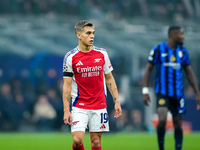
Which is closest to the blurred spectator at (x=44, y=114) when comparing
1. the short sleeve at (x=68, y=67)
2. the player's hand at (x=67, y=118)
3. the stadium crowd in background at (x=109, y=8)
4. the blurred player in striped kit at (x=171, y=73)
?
the stadium crowd in background at (x=109, y=8)

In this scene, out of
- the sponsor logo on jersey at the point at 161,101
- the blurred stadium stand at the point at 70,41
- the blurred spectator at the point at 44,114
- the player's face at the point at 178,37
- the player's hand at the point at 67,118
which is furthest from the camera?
the blurred stadium stand at the point at 70,41

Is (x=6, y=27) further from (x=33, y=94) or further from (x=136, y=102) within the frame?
(x=136, y=102)

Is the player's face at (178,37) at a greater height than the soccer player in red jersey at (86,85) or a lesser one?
greater

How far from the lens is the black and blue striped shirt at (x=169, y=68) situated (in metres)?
9.82

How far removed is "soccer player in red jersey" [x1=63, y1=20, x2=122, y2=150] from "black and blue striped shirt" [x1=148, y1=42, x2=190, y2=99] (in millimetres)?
2244

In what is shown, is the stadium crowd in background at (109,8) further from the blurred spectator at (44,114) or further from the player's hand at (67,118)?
the player's hand at (67,118)

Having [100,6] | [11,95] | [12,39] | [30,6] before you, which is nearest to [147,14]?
[100,6]

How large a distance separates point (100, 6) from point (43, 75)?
5.58 meters

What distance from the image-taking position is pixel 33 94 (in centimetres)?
2017

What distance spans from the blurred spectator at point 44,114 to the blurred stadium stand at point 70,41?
0.48 feet

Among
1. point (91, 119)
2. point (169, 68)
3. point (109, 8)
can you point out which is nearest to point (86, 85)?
point (91, 119)

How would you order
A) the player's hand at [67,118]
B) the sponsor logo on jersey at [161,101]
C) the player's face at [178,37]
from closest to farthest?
the player's hand at [67,118] → the sponsor logo on jersey at [161,101] → the player's face at [178,37]

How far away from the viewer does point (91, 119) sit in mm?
7750

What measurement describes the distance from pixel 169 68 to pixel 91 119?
8.55 ft
